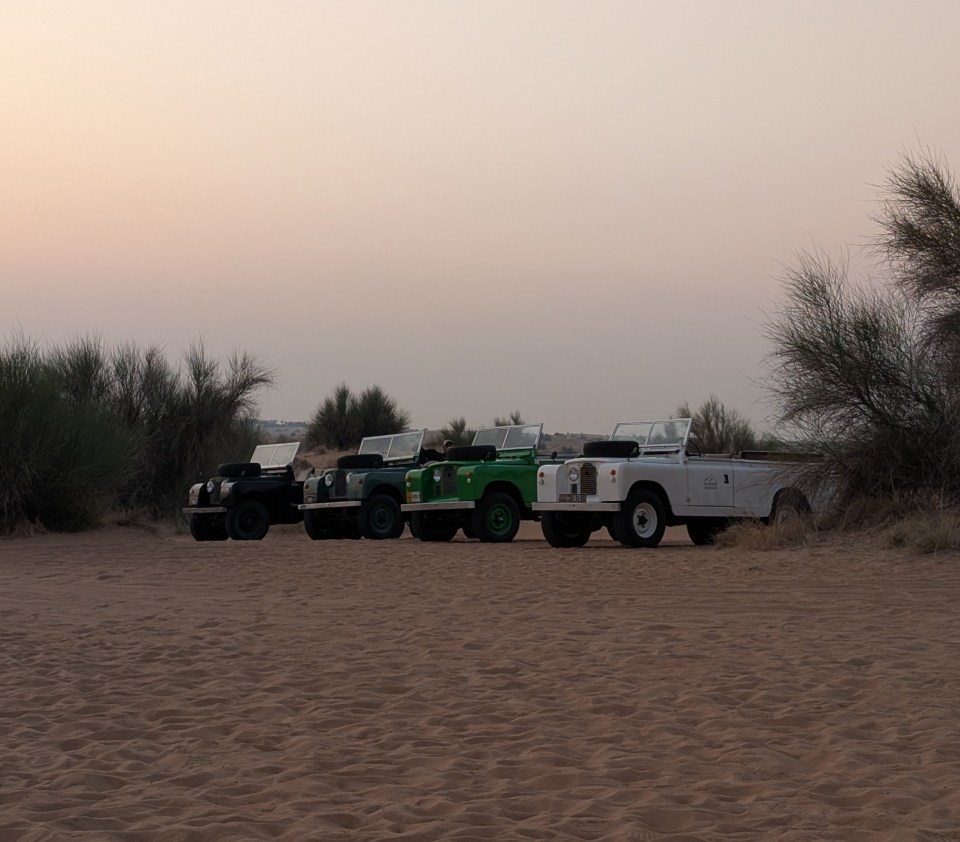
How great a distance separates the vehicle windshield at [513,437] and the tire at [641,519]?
150 inches

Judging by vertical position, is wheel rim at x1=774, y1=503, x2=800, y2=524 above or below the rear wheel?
above

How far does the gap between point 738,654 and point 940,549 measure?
6789 millimetres

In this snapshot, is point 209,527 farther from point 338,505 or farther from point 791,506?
point 791,506

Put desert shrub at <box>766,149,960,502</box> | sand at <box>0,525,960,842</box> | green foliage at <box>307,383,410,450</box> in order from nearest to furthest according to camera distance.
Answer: sand at <box>0,525,960,842</box> < desert shrub at <box>766,149,960,502</box> < green foliage at <box>307,383,410,450</box>

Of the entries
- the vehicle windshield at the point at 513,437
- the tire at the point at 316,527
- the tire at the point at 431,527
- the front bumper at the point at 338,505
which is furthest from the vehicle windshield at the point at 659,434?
the tire at the point at 316,527

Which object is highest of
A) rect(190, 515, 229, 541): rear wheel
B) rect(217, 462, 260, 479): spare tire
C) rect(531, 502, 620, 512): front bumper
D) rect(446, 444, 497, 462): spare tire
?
rect(446, 444, 497, 462): spare tire

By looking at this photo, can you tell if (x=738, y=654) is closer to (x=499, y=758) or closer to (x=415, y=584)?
(x=499, y=758)

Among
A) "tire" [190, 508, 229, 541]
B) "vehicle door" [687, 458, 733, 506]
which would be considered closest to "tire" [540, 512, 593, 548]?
"vehicle door" [687, 458, 733, 506]

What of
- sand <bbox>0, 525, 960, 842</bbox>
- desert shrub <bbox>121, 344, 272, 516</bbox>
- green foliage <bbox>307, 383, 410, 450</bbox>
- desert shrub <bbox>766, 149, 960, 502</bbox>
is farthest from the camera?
green foliage <bbox>307, 383, 410, 450</bbox>

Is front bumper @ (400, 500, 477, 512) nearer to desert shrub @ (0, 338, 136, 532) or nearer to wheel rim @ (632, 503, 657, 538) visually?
wheel rim @ (632, 503, 657, 538)

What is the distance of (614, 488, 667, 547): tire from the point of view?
17594 millimetres

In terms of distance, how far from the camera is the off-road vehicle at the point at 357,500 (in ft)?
71.4

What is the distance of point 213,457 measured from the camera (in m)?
29.8

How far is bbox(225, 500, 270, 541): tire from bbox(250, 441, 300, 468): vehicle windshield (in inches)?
59.4
